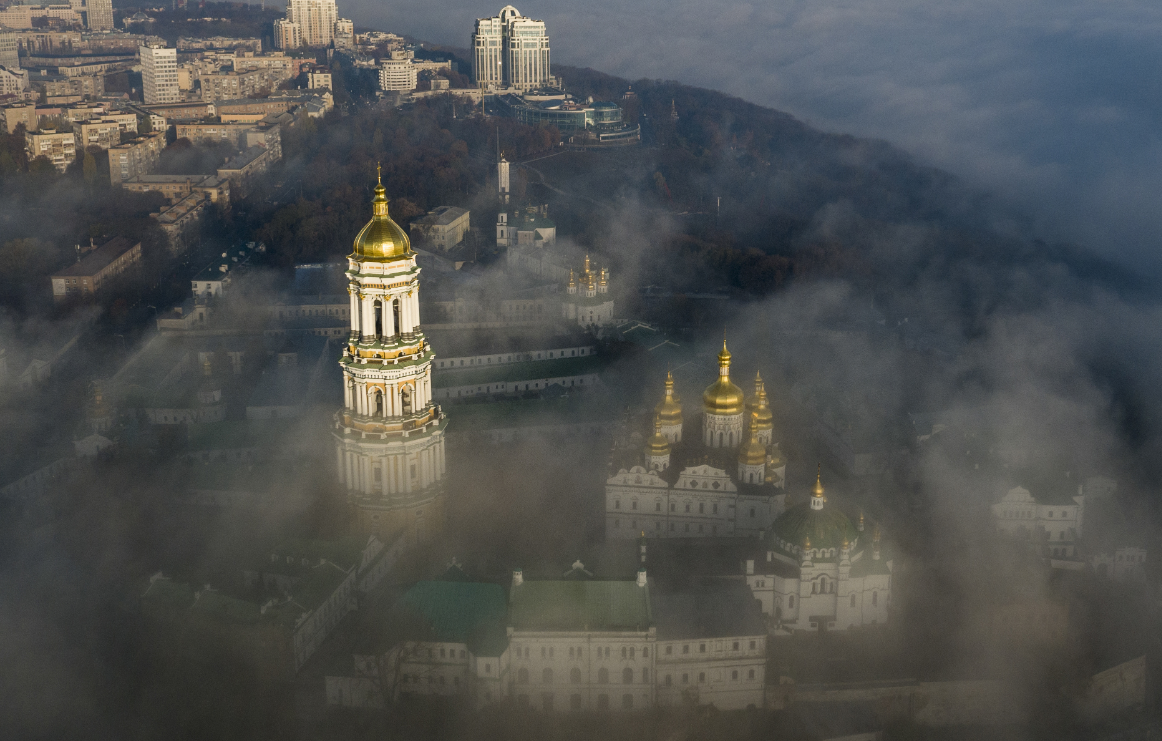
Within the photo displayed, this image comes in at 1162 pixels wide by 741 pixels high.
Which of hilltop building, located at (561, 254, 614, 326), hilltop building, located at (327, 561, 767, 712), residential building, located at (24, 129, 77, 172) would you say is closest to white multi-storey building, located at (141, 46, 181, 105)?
residential building, located at (24, 129, 77, 172)

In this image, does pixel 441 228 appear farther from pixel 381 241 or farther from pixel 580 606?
pixel 580 606

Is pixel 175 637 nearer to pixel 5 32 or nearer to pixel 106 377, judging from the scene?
pixel 106 377

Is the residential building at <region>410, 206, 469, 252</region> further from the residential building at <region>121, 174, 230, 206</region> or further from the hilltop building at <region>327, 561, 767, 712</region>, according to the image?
the hilltop building at <region>327, 561, 767, 712</region>

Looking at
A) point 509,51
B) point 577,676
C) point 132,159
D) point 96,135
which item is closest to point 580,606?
point 577,676

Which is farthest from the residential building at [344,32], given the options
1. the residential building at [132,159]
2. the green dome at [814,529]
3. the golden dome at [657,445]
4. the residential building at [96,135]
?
the green dome at [814,529]

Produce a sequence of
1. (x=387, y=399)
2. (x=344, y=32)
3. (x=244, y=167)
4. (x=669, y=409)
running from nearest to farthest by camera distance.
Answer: (x=387, y=399)
(x=669, y=409)
(x=244, y=167)
(x=344, y=32)

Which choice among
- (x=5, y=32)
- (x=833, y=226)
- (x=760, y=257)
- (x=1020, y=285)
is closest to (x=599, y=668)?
(x=1020, y=285)
